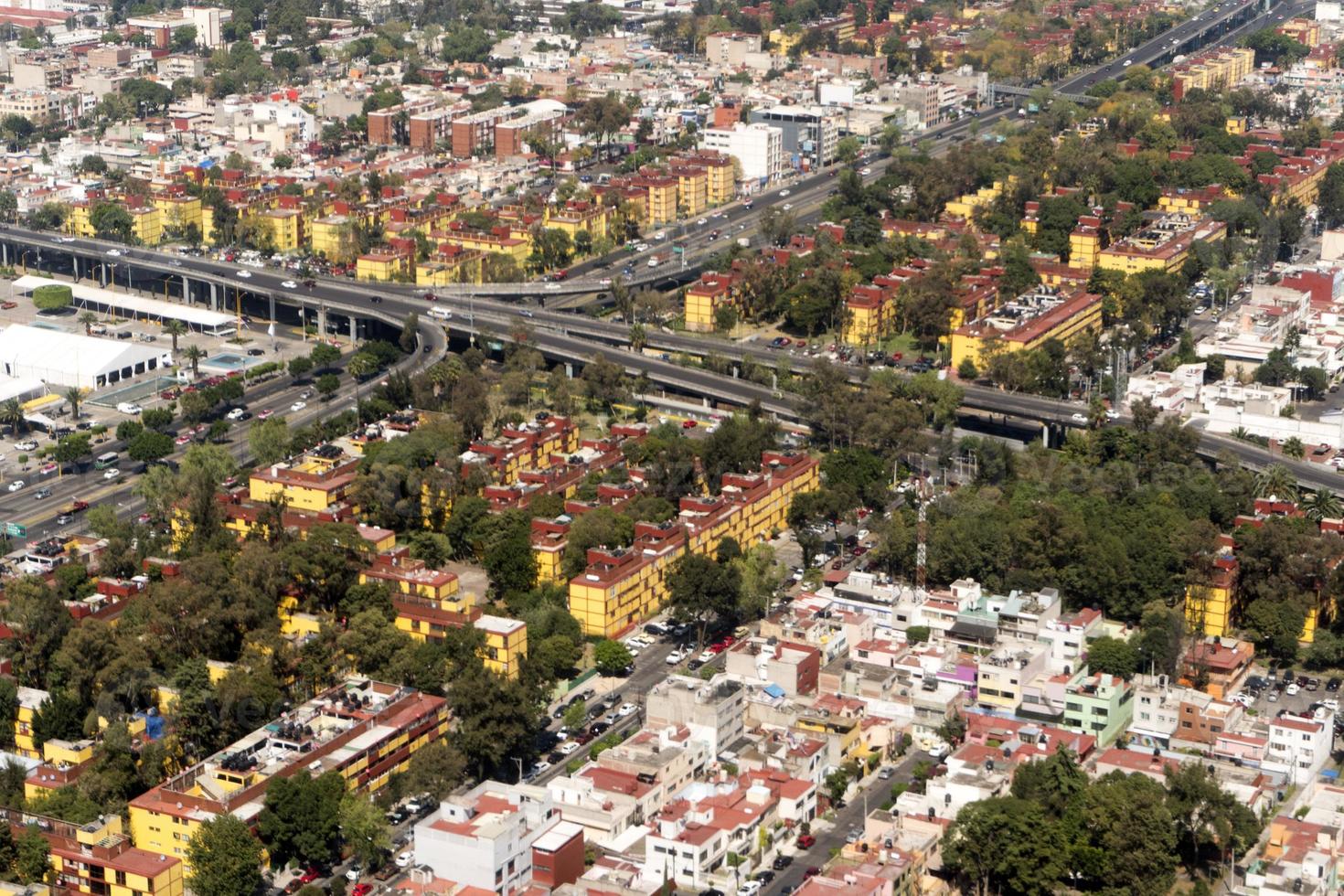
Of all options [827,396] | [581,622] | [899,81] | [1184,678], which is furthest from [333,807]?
[899,81]

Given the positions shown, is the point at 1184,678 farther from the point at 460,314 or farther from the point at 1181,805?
the point at 460,314

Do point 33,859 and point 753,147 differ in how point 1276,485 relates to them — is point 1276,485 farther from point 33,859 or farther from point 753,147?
point 753,147

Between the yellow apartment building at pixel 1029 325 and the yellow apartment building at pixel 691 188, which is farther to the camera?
the yellow apartment building at pixel 691 188

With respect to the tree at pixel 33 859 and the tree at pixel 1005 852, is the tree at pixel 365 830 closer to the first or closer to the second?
the tree at pixel 33 859

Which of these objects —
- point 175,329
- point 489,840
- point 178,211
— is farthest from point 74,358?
point 489,840

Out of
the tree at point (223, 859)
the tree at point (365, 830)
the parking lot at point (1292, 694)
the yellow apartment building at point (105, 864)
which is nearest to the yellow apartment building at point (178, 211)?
the yellow apartment building at point (105, 864)

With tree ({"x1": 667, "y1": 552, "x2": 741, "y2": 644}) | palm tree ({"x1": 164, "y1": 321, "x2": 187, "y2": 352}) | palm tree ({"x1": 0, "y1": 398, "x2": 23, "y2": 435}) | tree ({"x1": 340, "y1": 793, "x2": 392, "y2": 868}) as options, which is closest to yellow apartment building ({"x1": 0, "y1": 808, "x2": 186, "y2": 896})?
tree ({"x1": 340, "y1": 793, "x2": 392, "y2": 868})
